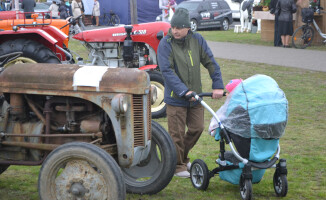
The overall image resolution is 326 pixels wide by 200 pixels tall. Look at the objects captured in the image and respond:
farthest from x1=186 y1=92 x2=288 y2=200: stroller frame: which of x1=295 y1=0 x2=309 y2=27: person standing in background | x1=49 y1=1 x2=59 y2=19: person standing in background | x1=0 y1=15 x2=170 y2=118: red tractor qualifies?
x1=49 y1=1 x2=59 y2=19: person standing in background

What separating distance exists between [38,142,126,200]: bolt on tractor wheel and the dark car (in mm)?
22698

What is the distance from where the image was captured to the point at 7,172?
6.42m

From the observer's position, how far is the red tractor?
9.20 meters

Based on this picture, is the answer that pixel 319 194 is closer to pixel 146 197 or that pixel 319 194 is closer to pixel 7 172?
pixel 146 197

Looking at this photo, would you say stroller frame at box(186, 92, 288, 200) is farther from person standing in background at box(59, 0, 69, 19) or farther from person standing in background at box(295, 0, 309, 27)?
person standing in background at box(59, 0, 69, 19)

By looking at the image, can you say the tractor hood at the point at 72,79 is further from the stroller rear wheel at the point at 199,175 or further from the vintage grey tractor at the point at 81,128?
the stroller rear wheel at the point at 199,175

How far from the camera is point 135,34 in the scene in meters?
9.61

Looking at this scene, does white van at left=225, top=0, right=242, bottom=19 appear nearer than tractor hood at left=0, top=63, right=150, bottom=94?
No

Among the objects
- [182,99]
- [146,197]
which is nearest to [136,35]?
[182,99]

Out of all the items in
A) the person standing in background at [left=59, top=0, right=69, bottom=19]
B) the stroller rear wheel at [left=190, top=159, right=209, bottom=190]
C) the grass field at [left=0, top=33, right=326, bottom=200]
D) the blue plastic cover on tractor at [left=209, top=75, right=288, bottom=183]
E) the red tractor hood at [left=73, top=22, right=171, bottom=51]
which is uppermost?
the red tractor hood at [left=73, top=22, right=171, bottom=51]

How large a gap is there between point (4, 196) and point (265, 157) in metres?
2.54

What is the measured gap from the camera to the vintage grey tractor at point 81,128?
15.2ft

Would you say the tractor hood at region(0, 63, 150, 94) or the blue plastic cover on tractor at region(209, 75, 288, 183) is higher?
the tractor hood at region(0, 63, 150, 94)

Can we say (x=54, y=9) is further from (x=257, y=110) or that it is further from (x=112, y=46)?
(x=257, y=110)
